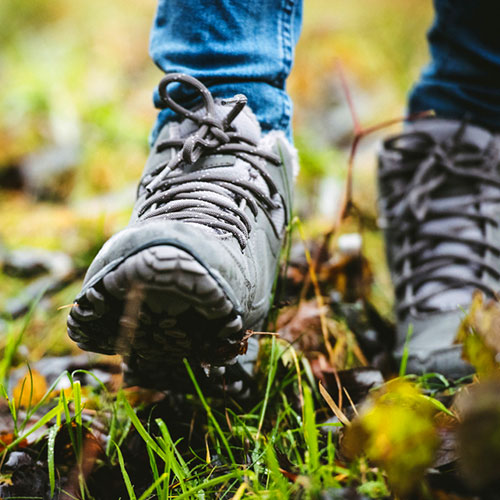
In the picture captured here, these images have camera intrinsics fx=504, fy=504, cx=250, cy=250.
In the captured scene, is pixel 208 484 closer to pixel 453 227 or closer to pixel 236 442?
pixel 236 442

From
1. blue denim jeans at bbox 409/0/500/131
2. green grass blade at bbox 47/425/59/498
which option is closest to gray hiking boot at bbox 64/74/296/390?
green grass blade at bbox 47/425/59/498

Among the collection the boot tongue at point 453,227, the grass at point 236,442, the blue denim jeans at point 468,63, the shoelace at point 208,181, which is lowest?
the grass at point 236,442

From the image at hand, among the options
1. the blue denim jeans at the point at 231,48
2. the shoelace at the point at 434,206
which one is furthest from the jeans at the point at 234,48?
the shoelace at the point at 434,206

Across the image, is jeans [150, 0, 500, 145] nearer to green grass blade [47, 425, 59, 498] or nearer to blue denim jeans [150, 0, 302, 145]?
blue denim jeans [150, 0, 302, 145]

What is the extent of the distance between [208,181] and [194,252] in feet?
0.97

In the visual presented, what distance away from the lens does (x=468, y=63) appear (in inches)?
59.9

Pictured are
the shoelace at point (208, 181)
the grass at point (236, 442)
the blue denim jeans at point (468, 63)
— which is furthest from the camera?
the blue denim jeans at point (468, 63)

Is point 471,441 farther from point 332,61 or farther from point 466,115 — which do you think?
point 332,61

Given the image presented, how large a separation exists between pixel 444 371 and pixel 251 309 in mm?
486

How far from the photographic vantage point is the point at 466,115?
1475mm

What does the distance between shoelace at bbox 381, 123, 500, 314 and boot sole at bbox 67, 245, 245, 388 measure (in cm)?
71

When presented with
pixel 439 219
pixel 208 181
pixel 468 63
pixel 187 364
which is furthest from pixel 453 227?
pixel 187 364

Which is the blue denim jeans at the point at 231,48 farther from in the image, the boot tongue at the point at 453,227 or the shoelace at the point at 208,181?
the boot tongue at the point at 453,227

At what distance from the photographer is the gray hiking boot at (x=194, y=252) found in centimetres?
75
